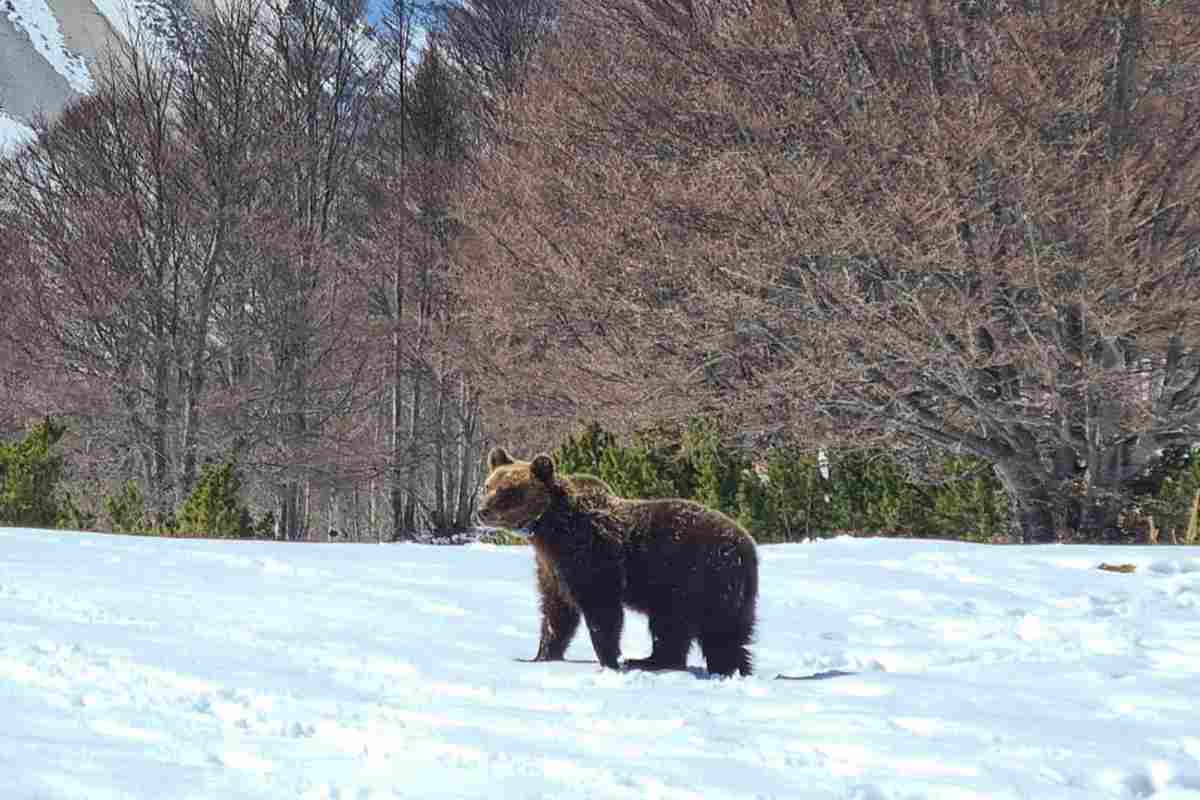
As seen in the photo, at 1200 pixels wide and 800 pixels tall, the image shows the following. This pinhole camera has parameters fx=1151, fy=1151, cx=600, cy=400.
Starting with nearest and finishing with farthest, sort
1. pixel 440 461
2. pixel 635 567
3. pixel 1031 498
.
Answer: pixel 635 567 → pixel 1031 498 → pixel 440 461

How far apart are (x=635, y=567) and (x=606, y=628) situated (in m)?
0.28

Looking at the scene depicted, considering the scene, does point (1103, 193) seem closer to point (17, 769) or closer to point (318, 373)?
point (17, 769)

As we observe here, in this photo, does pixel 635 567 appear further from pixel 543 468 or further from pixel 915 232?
pixel 915 232

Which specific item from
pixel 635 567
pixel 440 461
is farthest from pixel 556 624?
pixel 440 461

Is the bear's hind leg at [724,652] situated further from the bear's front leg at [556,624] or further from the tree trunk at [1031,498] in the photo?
the tree trunk at [1031,498]

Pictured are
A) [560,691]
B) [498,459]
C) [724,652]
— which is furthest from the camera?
[498,459]

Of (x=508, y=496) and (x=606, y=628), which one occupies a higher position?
(x=508, y=496)

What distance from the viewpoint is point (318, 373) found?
749 inches

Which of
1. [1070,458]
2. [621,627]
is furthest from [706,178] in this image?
[621,627]

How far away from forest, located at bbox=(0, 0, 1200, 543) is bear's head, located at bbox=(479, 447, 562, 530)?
5.93 meters

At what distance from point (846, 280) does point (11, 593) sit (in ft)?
24.9

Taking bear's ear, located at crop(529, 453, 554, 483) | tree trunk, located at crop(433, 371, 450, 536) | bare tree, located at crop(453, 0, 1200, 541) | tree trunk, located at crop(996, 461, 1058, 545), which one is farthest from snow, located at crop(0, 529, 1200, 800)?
tree trunk, located at crop(433, 371, 450, 536)

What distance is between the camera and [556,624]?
4.82 meters

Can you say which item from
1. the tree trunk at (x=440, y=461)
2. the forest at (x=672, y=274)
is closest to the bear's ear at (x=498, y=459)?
the forest at (x=672, y=274)
